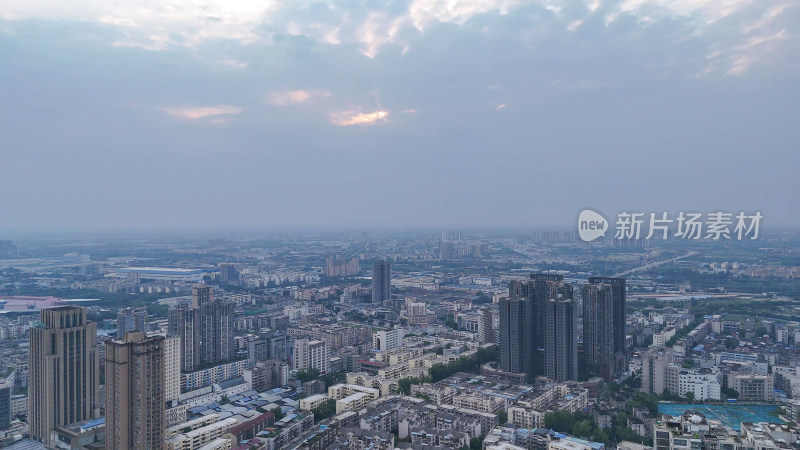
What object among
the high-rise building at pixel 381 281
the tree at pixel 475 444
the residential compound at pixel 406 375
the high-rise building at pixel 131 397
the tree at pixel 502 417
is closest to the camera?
the high-rise building at pixel 131 397

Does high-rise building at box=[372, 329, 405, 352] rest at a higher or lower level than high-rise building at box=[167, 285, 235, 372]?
lower

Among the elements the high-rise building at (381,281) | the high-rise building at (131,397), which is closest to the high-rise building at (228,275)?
the high-rise building at (381,281)

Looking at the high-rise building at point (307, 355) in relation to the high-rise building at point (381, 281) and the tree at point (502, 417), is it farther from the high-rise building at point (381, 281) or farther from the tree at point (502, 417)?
the high-rise building at point (381, 281)

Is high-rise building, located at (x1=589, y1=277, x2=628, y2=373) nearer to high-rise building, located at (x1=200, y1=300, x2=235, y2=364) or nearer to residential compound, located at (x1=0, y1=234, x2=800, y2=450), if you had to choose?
residential compound, located at (x1=0, y1=234, x2=800, y2=450)

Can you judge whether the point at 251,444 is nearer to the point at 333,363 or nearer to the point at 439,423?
the point at 439,423

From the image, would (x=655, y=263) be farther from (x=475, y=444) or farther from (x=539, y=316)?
(x=475, y=444)

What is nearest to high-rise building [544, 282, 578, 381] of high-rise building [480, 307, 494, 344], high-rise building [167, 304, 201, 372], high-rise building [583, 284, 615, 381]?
high-rise building [583, 284, 615, 381]
